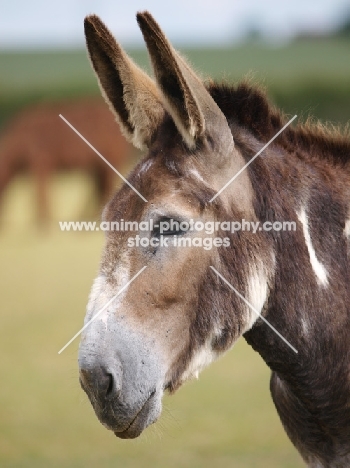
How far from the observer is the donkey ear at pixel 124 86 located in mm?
3145

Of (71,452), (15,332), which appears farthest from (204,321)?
(15,332)

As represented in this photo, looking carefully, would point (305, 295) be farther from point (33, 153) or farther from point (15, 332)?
point (33, 153)

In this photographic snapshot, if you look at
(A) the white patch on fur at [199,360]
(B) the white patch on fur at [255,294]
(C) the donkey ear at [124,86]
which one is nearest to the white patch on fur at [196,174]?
(C) the donkey ear at [124,86]

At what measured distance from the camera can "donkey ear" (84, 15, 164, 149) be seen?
3.14m

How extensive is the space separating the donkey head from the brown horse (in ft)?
68.6

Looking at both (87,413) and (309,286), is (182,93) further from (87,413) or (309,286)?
(87,413)

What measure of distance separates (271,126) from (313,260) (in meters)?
0.64

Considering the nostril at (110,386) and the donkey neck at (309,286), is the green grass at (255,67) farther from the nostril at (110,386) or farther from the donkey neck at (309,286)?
the nostril at (110,386)

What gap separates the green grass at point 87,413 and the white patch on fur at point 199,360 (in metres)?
0.21

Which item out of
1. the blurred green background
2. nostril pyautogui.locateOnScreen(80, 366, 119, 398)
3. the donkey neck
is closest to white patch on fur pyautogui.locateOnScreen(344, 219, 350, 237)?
the donkey neck

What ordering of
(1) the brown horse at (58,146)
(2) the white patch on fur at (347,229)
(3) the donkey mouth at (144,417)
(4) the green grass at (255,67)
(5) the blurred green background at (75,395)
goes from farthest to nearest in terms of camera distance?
(4) the green grass at (255,67) → (1) the brown horse at (58,146) → (5) the blurred green background at (75,395) → (2) the white patch on fur at (347,229) → (3) the donkey mouth at (144,417)

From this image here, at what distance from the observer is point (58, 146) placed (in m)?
25.4

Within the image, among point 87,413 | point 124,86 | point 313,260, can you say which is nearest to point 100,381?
point 313,260

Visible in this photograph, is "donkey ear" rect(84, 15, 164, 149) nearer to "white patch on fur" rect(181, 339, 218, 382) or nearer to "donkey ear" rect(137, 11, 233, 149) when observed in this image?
"donkey ear" rect(137, 11, 233, 149)
